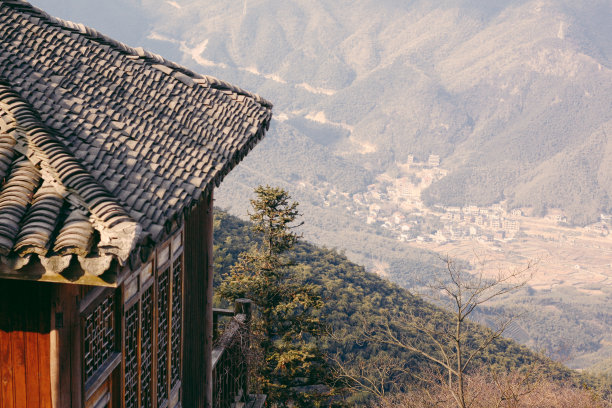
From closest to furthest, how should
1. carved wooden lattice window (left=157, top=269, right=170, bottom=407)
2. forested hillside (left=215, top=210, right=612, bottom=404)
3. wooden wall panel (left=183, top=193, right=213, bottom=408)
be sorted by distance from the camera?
carved wooden lattice window (left=157, top=269, right=170, bottom=407), wooden wall panel (left=183, top=193, right=213, bottom=408), forested hillside (left=215, top=210, right=612, bottom=404)

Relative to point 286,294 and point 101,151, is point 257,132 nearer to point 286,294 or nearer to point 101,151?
point 101,151

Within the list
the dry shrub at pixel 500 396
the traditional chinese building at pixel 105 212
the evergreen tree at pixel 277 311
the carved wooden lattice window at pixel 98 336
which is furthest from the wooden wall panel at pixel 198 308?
the evergreen tree at pixel 277 311

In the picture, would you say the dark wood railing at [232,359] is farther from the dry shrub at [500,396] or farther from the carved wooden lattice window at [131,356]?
the dry shrub at [500,396]

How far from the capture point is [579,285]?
141125 mm

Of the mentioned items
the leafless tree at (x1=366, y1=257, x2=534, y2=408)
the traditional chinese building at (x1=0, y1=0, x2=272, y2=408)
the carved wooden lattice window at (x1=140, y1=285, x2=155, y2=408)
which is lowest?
the leafless tree at (x1=366, y1=257, x2=534, y2=408)

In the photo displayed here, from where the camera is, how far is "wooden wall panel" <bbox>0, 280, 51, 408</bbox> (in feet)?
11.5

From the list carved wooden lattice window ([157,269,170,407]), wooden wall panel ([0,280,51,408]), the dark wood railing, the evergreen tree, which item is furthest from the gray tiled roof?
the evergreen tree

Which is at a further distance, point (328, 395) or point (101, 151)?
point (328, 395)

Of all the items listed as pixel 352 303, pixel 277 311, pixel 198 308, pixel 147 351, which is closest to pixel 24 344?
pixel 147 351

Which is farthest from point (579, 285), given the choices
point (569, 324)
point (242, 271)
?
point (242, 271)

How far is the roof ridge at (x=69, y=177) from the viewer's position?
3.10 m

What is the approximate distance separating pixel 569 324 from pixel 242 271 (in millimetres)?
98965

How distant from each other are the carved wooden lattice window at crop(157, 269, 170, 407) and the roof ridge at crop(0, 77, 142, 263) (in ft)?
6.82

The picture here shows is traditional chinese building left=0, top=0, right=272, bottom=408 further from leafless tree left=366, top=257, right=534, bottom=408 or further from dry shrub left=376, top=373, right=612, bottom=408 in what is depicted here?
dry shrub left=376, top=373, right=612, bottom=408
